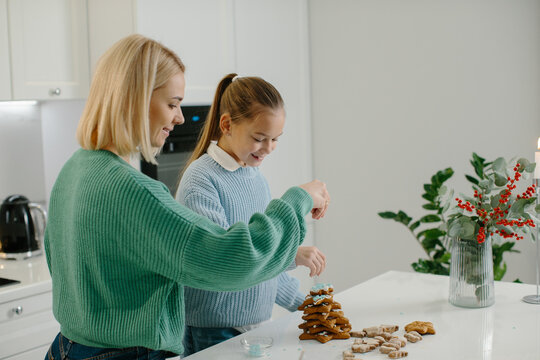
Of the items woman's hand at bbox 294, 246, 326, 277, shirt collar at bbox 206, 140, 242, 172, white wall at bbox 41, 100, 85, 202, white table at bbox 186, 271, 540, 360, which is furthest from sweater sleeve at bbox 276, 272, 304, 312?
white wall at bbox 41, 100, 85, 202

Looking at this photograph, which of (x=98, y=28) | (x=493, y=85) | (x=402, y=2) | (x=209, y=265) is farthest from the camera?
(x=402, y=2)

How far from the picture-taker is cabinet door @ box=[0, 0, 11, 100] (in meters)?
2.37

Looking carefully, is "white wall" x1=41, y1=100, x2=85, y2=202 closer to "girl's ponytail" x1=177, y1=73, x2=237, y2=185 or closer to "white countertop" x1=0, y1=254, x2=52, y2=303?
"white countertop" x1=0, y1=254, x2=52, y2=303

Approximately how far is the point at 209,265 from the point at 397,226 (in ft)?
8.12

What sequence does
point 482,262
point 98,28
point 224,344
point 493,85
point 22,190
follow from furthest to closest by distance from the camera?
1. point 493,85
2. point 22,190
3. point 98,28
4. point 482,262
5. point 224,344

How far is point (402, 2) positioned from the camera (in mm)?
3326

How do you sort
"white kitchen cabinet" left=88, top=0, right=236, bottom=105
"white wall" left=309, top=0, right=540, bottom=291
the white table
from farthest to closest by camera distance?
"white wall" left=309, top=0, right=540, bottom=291, "white kitchen cabinet" left=88, top=0, right=236, bottom=105, the white table

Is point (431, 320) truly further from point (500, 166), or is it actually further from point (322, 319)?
point (500, 166)

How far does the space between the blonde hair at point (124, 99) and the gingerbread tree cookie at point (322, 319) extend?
510 mm

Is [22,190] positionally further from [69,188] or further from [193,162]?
[69,188]

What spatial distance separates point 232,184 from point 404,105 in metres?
1.94

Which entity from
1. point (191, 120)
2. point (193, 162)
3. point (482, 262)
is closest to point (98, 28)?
point (191, 120)

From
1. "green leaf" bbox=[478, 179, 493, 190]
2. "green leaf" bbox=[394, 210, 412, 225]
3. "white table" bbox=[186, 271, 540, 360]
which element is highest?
"green leaf" bbox=[478, 179, 493, 190]

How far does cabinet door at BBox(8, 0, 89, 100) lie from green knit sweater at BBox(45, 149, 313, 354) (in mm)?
1398
